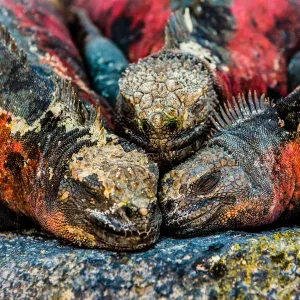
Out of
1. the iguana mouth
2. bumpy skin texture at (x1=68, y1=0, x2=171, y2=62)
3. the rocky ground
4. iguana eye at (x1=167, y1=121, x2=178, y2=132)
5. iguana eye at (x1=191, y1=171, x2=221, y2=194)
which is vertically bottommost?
the rocky ground

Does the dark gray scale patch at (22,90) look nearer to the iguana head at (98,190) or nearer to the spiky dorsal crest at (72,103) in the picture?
the spiky dorsal crest at (72,103)

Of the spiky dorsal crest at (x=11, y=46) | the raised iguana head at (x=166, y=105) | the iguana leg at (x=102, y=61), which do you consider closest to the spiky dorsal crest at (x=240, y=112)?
the raised iguana head at (x=166, y=105)

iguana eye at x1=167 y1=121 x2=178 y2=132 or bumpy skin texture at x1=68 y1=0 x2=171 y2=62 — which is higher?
bumpy skin texture at x1=68 y1=0 x2=171 y2=62

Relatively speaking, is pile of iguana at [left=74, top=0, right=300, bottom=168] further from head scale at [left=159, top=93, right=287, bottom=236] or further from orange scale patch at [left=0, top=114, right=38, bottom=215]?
orange scale patch at [left=0, top=114, right=38, bottom=215]

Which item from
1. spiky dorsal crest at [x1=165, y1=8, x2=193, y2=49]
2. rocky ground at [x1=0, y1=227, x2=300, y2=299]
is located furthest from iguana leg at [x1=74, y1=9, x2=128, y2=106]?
rocky ground at [x1=0, y1=227, x2=300, y2=299]

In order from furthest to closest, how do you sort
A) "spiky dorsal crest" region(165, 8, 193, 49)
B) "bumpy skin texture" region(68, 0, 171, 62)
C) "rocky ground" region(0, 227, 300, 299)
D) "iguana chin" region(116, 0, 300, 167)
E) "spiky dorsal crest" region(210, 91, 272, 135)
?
"bumpy skin texture" region(68, 0, 171, 62) → "spiky dorsal crest" region(165, 8, 193, 49) → "spiky dorsal crest" region(210, 91, 272, 135) → "iguana chin" region(116, 0, 300, 167) → "rocky ground" region(0, 227, 300, 299)

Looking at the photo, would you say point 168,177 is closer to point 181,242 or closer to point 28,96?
point 181,242

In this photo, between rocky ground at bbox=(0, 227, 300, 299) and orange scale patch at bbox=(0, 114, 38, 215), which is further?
orange scale patch at bbox=(0, 114, 38, 215)

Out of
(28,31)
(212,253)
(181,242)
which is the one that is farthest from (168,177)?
(28,31)
